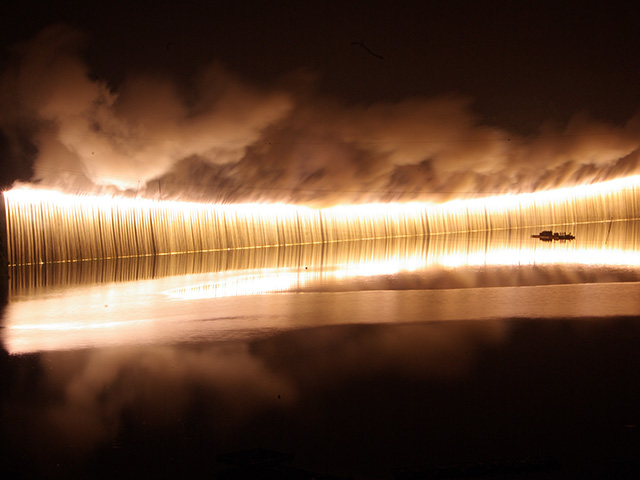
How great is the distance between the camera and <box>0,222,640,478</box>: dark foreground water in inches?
175

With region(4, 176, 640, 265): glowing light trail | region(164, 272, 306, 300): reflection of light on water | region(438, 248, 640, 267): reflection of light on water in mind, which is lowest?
region(164, 272, 306, 300): reflection of light on water

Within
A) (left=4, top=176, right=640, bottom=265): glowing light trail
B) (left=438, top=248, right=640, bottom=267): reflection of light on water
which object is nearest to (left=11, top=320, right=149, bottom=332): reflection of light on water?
(left=438, top=248, right=640, bottom=267): reflection of light on water

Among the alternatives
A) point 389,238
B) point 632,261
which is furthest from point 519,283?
point 389,238

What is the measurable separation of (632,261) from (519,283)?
223 inches

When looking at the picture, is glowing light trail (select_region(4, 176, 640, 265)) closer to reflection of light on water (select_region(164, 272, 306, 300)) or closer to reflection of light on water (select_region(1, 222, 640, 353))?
reflection of light on water (select_region(1, 222, 640, 353))

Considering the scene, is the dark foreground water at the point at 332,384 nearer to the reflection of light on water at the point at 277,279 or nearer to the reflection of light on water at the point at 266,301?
the reflection of light on water at the point at 266,301

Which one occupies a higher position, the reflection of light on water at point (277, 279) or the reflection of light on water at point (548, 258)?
the reflection of light on water at point (548, 258)

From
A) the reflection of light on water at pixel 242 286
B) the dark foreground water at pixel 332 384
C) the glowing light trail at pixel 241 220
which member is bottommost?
the dark foreground water at pixel 332 384

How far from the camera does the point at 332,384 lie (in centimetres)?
592

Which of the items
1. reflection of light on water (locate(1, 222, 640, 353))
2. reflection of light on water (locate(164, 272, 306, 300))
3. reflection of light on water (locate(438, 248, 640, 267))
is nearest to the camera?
reflection of light on water (locate(1, 222, 640, 353))

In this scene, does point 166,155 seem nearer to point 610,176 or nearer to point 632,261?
point 632,261

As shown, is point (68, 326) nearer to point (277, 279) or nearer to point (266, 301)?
point (266, 301)

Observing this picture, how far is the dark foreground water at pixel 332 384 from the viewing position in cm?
444

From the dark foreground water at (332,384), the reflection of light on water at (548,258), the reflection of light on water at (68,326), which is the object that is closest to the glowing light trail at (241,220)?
A: the dark foreground water at (332,384)
